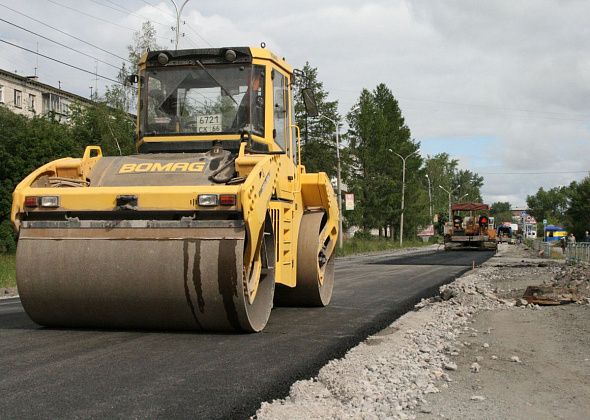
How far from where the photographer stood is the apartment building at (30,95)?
6172 cm

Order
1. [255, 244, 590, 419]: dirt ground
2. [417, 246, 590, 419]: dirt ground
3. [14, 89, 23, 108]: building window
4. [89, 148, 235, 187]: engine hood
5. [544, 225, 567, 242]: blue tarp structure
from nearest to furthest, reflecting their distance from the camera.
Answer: [255, 244, 590, 419]: dirt ground → [417, 246, 590, 419]: dirt ground → [89, 148, 235, 187]: engine hood → [544, 225, 567, 242]: blue tarp structure → [14, 89, 23, 108]: building window

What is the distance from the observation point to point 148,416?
4129 millimetres

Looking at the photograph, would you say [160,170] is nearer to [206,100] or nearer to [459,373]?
[206,100]

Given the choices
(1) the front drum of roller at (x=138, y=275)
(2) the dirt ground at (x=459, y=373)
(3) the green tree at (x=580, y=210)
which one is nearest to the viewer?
(2) the dirt ground at (x=459, y=373)

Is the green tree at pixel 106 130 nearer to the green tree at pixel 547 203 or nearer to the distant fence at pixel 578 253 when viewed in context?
the distant fence at pixel 578 253

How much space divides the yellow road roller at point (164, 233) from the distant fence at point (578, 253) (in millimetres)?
16376

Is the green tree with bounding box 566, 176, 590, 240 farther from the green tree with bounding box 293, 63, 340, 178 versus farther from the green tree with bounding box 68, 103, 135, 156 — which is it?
the green tree with bounding box 68, 103, 135, 156

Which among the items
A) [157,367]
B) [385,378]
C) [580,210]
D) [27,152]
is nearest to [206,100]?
[157,367]

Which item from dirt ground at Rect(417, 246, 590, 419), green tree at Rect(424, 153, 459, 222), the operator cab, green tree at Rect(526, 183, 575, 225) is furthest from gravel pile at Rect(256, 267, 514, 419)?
green tree at Rect(526, 183, 575, 225)

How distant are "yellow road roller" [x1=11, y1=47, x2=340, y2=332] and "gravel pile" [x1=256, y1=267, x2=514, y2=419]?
4.37 ft

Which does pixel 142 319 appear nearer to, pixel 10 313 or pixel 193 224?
pixel 193 224

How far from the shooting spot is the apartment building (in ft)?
202

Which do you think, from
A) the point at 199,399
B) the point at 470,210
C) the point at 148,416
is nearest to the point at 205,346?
the point at 199,399

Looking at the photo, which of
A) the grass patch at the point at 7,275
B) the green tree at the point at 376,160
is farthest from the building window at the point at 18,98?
the grass patch at the point at 7,275
